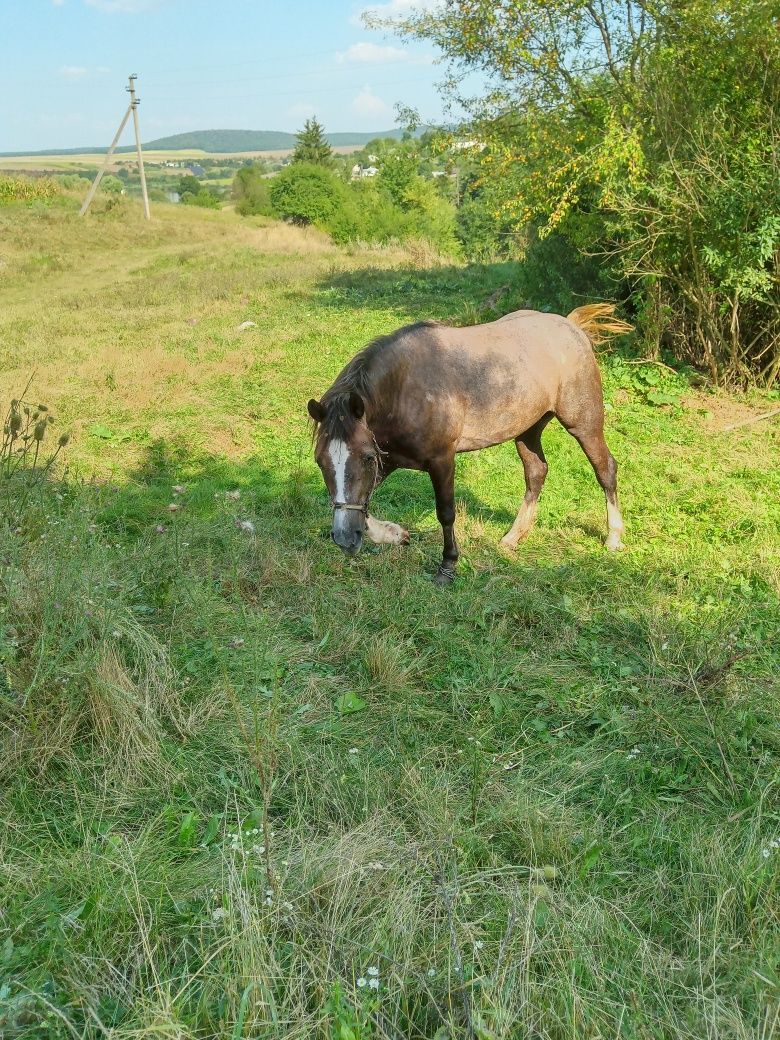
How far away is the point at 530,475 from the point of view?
6.49 metres

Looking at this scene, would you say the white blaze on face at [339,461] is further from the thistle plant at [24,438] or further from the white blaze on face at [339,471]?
the thistle plant at [24,438]

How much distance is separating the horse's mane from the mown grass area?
112 centimetres

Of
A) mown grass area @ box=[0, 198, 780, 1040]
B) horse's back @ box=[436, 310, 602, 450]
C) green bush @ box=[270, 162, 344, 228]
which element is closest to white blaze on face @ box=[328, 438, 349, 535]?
mown grass area @ box=[0, 198, 780, 1040]

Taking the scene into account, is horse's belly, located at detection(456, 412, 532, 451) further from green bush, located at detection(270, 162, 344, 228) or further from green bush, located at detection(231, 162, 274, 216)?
green bush, located at detection(231, 162, 274, 216)

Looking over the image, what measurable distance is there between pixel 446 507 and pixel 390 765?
8.15 ft

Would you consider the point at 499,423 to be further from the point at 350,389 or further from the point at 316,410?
the point at 316,410

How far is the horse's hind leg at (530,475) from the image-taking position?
6.36 m

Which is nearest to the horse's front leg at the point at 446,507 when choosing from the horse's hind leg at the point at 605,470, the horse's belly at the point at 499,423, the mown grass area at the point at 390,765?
the mown grass area at the point at 390,765

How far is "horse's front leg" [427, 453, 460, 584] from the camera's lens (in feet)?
18.0

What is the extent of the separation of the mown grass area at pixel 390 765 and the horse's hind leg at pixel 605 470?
0.23 m

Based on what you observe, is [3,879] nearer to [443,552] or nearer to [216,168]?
[443,552]

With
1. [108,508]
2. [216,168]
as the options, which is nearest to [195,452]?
[108,508]

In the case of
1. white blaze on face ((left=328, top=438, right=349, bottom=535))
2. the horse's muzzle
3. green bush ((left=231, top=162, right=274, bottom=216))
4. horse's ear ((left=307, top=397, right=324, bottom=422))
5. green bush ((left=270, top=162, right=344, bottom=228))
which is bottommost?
the horse's muzzle

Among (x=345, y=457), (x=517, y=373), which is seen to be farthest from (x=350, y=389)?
(x=517, y=373)
